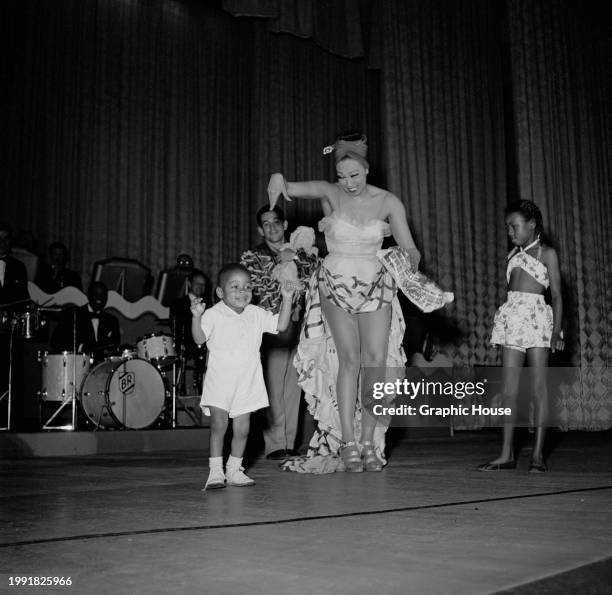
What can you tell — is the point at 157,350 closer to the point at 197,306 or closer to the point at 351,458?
the point at 351,458

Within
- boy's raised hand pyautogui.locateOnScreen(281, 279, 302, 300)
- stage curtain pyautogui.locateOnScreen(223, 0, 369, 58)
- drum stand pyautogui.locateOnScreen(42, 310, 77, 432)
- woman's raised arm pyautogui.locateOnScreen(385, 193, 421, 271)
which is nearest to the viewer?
boy's raised hand pyautogui.locateOnScreen(281, 279, 302, 300)

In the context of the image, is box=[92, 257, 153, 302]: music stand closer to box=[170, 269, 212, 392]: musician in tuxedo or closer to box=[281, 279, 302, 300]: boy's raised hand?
box=[170, 269, 212, 392]: musician in tuxedo

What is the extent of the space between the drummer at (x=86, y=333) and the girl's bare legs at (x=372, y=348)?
3.05m

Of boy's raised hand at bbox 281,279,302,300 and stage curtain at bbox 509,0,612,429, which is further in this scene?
stage curtain at bbox 509,0,612,429

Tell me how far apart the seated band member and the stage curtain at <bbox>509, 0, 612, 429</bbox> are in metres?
4.42

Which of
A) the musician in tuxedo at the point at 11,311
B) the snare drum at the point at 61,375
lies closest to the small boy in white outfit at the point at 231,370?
the musician in tuxedo at the point at 11,311

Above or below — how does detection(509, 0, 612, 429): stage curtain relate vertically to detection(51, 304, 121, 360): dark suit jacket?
above

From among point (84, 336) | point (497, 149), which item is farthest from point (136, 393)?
point (497, 149)

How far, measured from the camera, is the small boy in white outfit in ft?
9.51

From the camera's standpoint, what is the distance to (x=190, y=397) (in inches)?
272

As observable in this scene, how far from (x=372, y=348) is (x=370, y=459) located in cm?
44

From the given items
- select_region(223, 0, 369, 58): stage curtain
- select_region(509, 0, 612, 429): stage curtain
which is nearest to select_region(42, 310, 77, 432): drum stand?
select_region(223, 0, 369, 58): stage curtain

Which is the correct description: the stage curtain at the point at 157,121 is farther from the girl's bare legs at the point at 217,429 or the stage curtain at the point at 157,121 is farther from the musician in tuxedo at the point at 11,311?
the girl's bare legs at the point at 217,429

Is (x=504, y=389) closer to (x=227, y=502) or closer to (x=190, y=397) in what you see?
(x=227, y=502)
